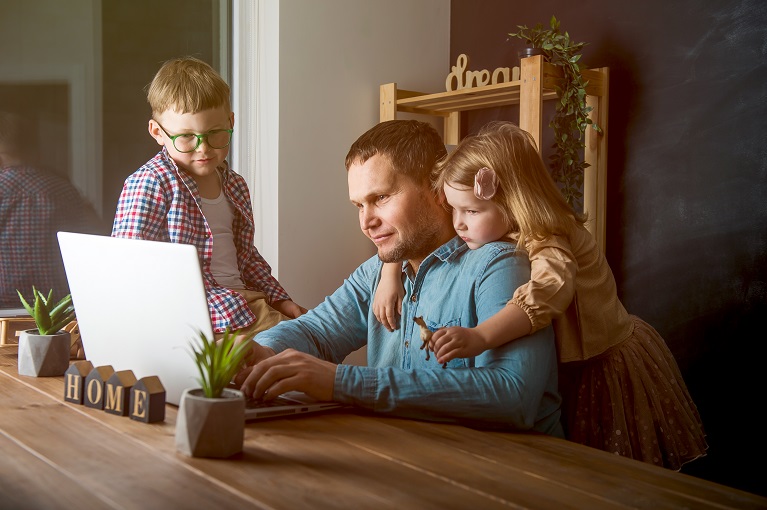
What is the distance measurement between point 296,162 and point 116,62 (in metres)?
0.87

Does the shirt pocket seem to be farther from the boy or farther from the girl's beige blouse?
the boy

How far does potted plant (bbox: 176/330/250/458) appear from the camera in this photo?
1.05m

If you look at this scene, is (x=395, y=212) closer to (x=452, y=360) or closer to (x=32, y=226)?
(x=452, y=360)

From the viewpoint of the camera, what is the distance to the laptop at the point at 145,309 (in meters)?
1.19

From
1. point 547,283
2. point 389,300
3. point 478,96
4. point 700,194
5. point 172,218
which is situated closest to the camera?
point 547,283

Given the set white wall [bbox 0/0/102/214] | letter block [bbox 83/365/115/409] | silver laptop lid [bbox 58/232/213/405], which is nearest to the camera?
silver laptop lid [bbox 58/232/213/405]

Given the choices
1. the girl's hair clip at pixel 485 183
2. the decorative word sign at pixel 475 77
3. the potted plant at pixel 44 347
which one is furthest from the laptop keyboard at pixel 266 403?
the decorative word sign at pixel 475 77

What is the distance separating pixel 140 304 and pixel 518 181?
79 cm

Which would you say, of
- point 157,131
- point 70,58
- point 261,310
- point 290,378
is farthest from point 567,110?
point 290,378

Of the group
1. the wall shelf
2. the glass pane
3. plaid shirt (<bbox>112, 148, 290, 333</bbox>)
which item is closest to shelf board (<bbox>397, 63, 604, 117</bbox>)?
the wall shelf

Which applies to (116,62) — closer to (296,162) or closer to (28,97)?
(28,97)

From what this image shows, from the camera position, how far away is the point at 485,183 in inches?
66.1

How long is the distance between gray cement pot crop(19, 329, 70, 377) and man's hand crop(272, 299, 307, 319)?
1067mm

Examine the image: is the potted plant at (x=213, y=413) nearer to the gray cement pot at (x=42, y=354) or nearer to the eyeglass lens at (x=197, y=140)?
the gray cement pot at (x=42, y=354)
